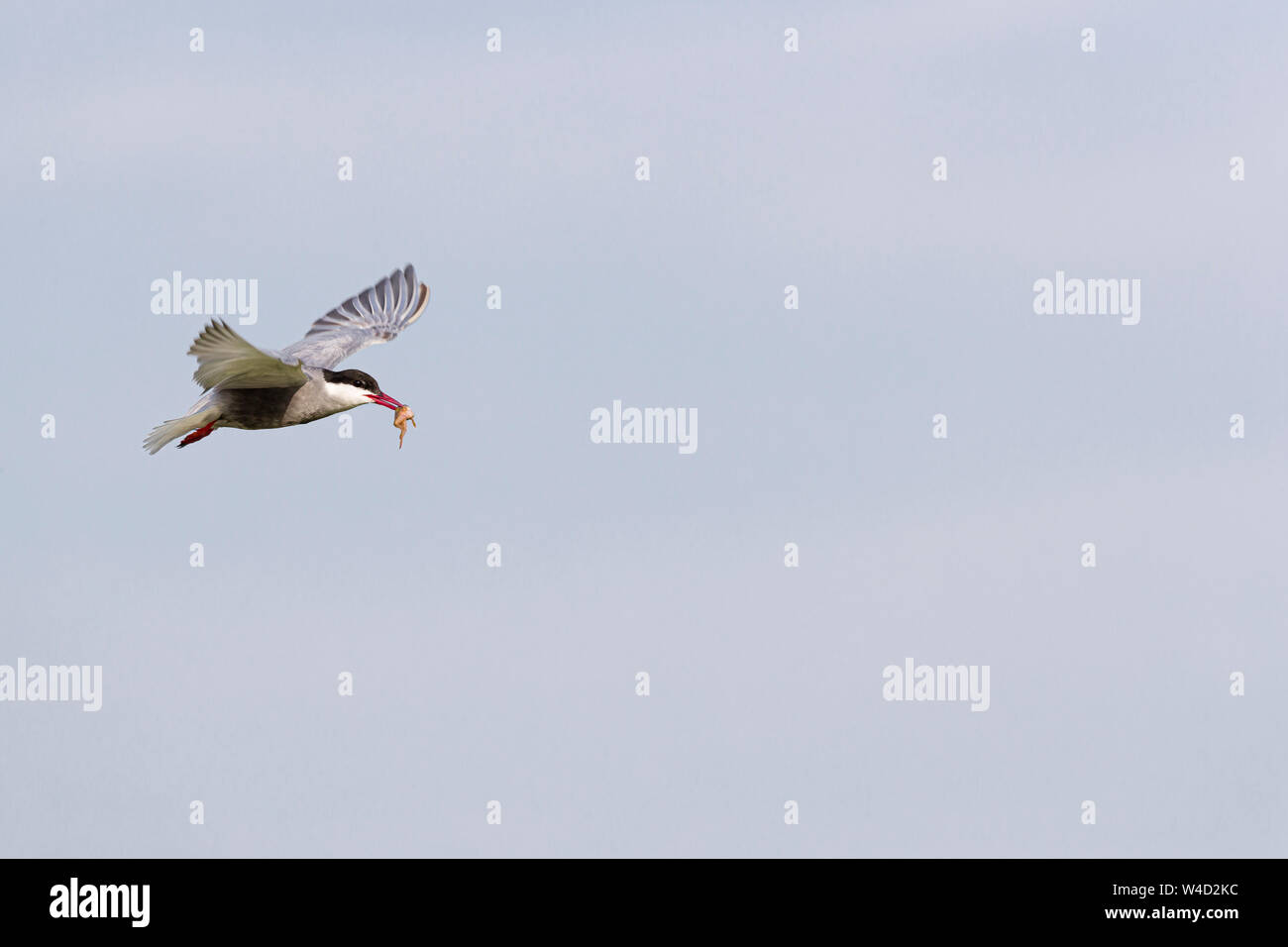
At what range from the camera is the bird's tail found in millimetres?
26281

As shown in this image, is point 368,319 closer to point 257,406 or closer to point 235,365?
point 257,406

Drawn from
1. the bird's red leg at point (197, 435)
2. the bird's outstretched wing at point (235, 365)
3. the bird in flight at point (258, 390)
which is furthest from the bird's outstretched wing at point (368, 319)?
the bird's outstretched wing at point (235, 365)

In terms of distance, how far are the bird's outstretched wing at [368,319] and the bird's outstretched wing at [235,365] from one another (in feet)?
13.7

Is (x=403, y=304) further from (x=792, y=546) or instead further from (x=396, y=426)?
(x=792, y=546)

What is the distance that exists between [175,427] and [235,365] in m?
1.89

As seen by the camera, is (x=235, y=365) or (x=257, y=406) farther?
(x=257, y=406)

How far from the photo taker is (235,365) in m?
25.2

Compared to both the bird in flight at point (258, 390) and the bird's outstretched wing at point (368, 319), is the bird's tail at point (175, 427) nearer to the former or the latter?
the bird in flight at point (258, 390)

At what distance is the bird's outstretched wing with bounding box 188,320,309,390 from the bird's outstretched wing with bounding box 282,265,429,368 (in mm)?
4186

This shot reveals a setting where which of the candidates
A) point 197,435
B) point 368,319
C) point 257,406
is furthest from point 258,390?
point 368,319

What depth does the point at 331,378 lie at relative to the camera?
27031 mm

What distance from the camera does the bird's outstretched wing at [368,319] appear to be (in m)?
31.1

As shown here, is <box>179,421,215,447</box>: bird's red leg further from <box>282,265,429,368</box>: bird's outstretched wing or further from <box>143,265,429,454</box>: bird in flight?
<box>282,265,429,368</box>: bird's outstretched wing
